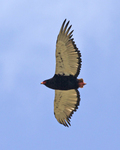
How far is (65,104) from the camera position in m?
29.7

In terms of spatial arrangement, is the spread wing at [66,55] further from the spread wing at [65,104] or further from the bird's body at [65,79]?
the spread wing at [65,104]

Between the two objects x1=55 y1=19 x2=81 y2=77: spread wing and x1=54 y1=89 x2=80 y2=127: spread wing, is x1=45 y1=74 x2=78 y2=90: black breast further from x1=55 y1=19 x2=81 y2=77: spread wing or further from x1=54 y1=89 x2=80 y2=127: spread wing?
x1=54 y1=89 x2=80 y2=127: spread wing

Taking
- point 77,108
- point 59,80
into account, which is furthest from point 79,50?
point 77,108

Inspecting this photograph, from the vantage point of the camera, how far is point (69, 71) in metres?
28.4

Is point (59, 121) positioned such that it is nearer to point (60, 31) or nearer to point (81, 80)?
point (81, 80)

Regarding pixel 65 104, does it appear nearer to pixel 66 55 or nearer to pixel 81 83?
pixel 81 83

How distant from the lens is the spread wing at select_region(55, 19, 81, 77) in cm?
2712

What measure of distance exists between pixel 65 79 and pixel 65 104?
2302 millimetres

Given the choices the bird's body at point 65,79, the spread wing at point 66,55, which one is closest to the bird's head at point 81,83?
the bird's body at point 65,79

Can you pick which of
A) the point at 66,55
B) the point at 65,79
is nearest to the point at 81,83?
the point at 65,79

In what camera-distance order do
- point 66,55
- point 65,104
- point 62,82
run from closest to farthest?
point 66,55, point 62,82, point 65,104

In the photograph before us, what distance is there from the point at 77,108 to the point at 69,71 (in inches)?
114

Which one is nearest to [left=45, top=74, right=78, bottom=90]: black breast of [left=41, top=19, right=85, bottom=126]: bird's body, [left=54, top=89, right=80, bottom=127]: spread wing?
[left=41, top=19, right=85, bottom=126]: bird's body

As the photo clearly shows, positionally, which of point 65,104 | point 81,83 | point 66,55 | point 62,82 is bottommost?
point 65,104
